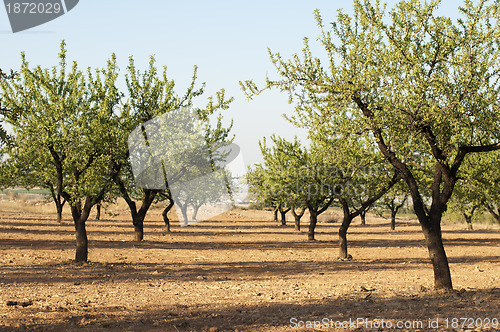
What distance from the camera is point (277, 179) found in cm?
3531

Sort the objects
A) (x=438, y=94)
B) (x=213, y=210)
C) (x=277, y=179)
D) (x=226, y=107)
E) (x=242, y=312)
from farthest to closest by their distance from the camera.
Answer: (x=213, y=210) → (x=277, y=179) → (x=226, y=107) → (x=438, y=94) → (x=242, y=312)

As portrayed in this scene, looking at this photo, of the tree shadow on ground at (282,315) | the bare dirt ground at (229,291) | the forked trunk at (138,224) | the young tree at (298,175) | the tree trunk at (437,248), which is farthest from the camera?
the forked trunk at (138,224)

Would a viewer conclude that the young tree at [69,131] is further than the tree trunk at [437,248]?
Yes

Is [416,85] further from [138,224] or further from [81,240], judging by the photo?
[138,224]

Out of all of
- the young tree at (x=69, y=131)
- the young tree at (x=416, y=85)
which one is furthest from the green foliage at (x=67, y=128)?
the young tree at (x=416, y=85)

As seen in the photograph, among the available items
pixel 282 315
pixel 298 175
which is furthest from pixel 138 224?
pixel 282 315

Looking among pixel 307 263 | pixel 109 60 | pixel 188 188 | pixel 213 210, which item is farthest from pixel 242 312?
pixel 213 210

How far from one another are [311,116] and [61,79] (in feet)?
41.1

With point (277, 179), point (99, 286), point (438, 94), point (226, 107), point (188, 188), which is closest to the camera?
point (438, 94)

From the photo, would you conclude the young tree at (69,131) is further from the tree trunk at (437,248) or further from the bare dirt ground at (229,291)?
the tree trunk at (437,248)

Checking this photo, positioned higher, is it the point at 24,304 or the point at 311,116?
the point at 311,116

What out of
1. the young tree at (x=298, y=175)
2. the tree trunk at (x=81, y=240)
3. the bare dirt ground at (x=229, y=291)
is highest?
the young tree at (x=298, y=175)

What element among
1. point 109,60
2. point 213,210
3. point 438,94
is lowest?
point 213,210

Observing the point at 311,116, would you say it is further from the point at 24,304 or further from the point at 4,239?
the point at 4,239
